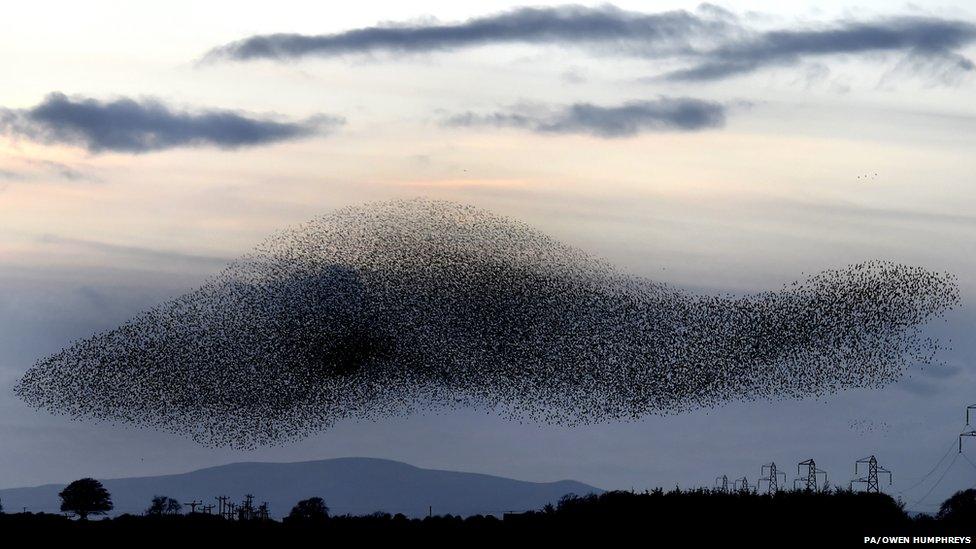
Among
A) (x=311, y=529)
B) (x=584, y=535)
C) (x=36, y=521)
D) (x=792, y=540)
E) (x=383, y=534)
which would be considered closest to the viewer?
(x=792, y=540)

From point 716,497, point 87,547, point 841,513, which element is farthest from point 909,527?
point 87,547

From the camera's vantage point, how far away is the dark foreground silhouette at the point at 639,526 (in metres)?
82.6

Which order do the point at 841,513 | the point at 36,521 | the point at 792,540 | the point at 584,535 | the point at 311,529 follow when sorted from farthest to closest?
the point at 36,521 → the point at 311,529 → the point at 584,535 → the point at 841,513 → the point at 792,540

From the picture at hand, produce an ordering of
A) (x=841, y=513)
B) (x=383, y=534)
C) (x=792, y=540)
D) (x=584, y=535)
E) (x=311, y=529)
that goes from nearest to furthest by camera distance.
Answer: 1. (x=792, y=540)
2. (x=841, y=513)
3. (x=584, y=535)
4. (x=383, y=534)
5. (x=311, y=529)

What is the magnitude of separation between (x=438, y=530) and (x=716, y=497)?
981 inches

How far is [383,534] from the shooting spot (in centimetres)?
10450

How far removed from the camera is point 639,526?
90.6 m

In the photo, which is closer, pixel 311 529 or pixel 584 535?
pixel 584 535

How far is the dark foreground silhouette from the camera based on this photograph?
82625mm

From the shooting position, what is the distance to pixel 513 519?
116375 millimetres

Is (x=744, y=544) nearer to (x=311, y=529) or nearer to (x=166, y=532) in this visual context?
(x=311, y=529)

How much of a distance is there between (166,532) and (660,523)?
4230 cm

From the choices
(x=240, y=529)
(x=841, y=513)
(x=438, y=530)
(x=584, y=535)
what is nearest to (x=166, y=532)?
(x=240, y=529)

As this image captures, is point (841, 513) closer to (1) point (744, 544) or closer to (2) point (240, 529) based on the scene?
(1) point (744, 544)
